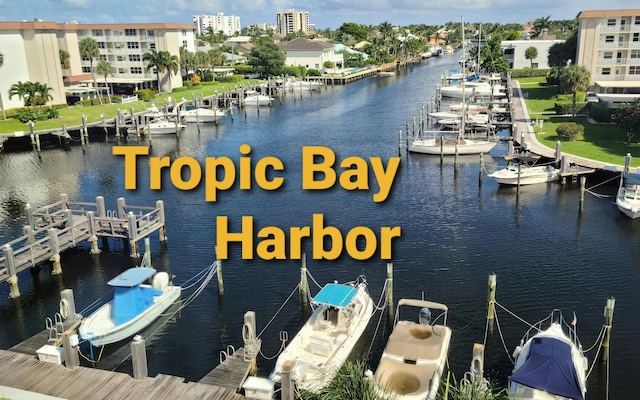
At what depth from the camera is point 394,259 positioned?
38094mm

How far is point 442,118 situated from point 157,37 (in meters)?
65.8

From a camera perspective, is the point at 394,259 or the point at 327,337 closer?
the point at 327,337

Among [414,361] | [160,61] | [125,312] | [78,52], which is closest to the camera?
[414,361]

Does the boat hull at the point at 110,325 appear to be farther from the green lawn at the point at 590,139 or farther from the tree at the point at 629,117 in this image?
the tree at the point at 629,117

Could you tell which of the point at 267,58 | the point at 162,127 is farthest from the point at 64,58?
the point at 267,58

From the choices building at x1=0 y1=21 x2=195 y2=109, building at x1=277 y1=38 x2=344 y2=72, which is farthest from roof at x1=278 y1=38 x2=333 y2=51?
building at x1=0 y1=21 x2=195 y2=109

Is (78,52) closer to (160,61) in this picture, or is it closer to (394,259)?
(160,61)

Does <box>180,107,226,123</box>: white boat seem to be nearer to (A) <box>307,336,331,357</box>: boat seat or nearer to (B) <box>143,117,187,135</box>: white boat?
(B) <box>143,117,187,135</box>: white boat

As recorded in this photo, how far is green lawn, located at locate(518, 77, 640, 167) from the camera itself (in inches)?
2202

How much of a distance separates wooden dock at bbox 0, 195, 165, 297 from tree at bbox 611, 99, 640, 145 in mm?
45328

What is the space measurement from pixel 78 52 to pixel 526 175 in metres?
95.5

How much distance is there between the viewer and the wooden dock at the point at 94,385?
21.3 metres

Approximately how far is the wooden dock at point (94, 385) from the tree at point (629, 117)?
5085cm

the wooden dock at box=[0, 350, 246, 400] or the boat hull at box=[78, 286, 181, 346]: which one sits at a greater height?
the wooden dock at box=[0, 350, 246, 400]
